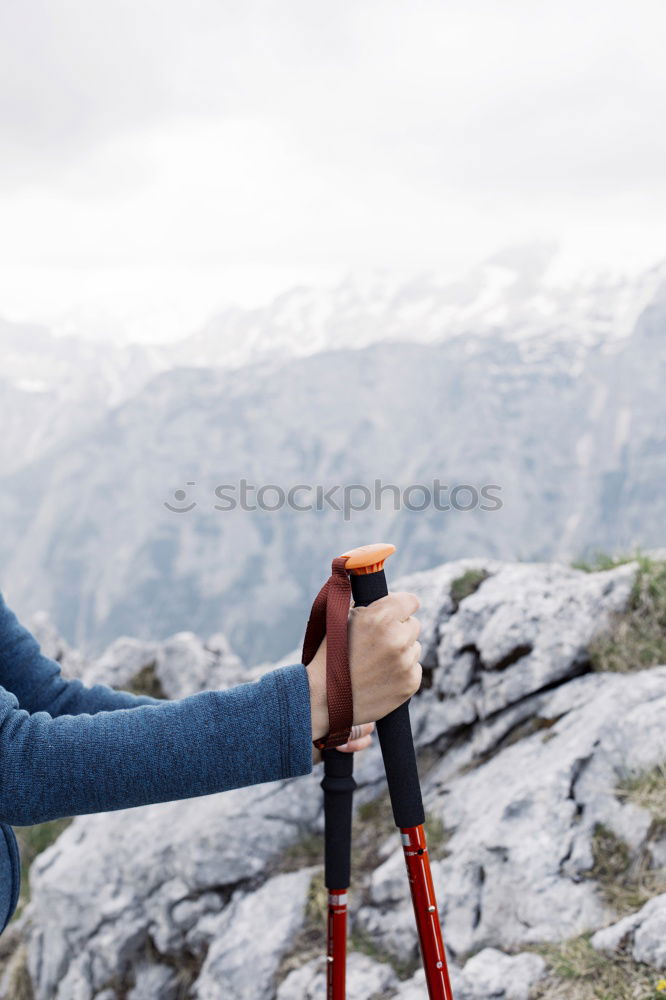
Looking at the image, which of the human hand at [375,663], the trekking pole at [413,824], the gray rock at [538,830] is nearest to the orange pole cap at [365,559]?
the human hand at [375,663]

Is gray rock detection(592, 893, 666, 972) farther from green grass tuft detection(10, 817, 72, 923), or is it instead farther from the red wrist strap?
green grass tuft detection(10, 817, 72, 923)

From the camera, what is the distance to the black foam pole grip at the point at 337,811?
9.87 ft

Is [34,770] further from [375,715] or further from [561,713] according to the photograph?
[561,713]

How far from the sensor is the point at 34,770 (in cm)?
222

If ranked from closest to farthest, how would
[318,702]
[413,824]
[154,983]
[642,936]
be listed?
[318,702], [413,824], [642,936], [154,983]

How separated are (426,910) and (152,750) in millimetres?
1359

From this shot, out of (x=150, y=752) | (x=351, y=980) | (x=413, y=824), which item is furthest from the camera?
(x=351, y=980)

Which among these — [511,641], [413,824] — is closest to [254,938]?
[511,641]

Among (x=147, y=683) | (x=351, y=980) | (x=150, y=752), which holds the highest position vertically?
(x=150, y=752)

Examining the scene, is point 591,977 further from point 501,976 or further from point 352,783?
point 352,783

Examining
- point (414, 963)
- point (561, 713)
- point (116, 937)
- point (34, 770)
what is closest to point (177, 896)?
point (116, 937)

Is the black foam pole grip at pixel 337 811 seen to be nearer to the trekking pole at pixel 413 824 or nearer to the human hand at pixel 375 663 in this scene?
the trekking pole at pixel 413 824

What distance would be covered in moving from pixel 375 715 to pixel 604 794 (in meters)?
3.26

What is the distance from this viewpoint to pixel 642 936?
12.8ft
